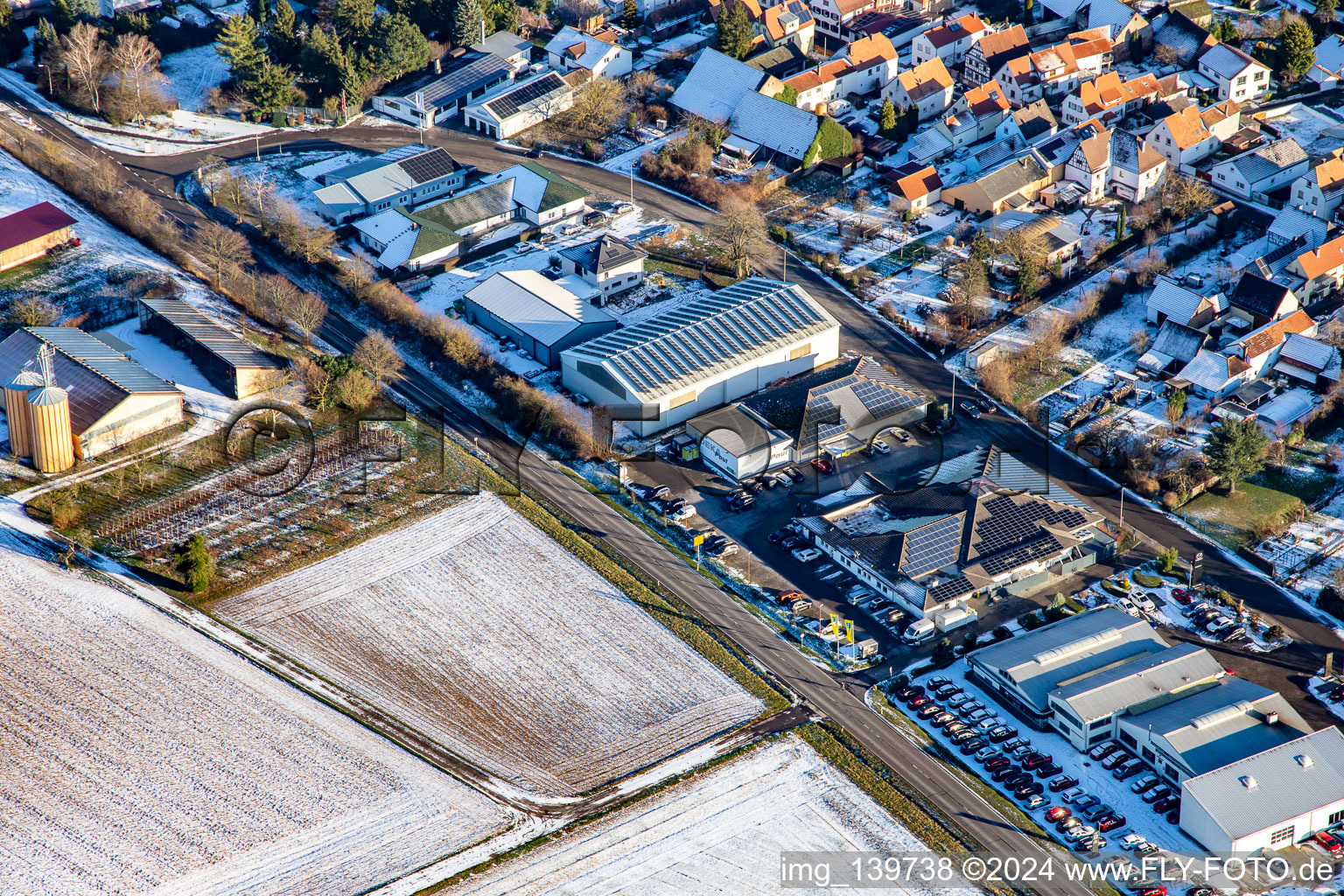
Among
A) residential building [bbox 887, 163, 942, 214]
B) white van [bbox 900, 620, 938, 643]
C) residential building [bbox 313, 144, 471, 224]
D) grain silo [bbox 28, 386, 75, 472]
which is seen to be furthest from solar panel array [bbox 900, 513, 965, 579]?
residential building [bbox 313, 144, 471, 224]

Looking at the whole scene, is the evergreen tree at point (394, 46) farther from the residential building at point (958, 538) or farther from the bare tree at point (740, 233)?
the residential building at point (958, 538)

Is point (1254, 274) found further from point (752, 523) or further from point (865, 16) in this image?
point (865, 16)

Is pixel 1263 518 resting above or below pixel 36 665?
above

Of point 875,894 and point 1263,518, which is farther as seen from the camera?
point 1263,518

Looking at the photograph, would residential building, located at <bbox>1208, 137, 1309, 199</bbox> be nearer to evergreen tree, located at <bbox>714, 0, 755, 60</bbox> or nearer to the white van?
evergreen tree, located at <bbox>714, 0, 755, 60</bbox>

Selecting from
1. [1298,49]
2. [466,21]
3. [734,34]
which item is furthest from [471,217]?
[1298,49]

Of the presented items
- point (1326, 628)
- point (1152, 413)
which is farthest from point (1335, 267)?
point (1326, 628)
